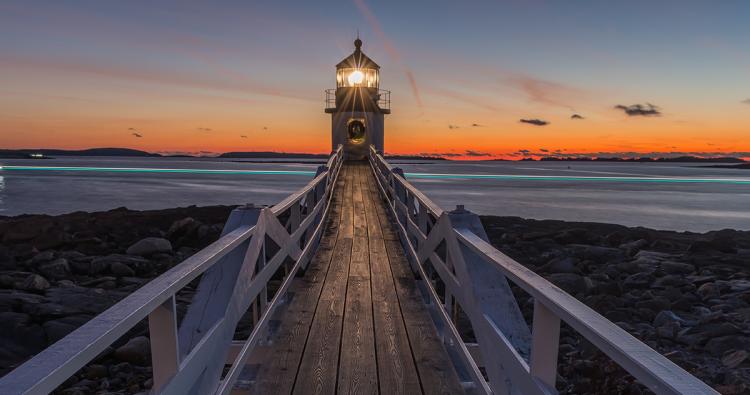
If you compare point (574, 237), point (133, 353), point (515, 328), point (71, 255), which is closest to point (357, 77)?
point (574, 237)

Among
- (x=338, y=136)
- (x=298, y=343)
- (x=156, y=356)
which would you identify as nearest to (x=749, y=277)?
(x=298, y=343)

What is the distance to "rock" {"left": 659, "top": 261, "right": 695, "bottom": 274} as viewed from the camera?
45.7 feet

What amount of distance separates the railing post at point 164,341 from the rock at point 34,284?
10.6 metres

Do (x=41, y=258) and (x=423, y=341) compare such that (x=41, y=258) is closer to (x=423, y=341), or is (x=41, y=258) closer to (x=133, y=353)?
(x=133, y=353)

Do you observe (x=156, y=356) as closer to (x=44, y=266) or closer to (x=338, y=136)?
(x=44, y=266)

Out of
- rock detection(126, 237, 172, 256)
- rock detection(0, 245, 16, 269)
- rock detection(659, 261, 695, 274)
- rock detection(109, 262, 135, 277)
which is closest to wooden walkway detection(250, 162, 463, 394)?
rock detection(109, 262, 135, 277)

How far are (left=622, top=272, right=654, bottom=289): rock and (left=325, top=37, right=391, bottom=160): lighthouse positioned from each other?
62.9ft

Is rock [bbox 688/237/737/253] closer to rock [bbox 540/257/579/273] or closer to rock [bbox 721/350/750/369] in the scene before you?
rock [bbox 540/257/579/273]

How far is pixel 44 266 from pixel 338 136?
64.4 ft

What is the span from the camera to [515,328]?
281 centimetres

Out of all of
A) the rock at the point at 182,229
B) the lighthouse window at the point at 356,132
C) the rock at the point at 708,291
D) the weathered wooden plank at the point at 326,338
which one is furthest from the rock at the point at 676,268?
the lighthouse window at the point at 356,132

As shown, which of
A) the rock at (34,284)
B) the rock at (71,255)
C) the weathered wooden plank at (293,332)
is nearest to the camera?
the weathered wooden plank at (293,332)

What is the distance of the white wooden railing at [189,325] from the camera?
4.42 feet

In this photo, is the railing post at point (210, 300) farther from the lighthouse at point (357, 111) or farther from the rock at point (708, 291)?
the lighthouse at point (357, 111)
